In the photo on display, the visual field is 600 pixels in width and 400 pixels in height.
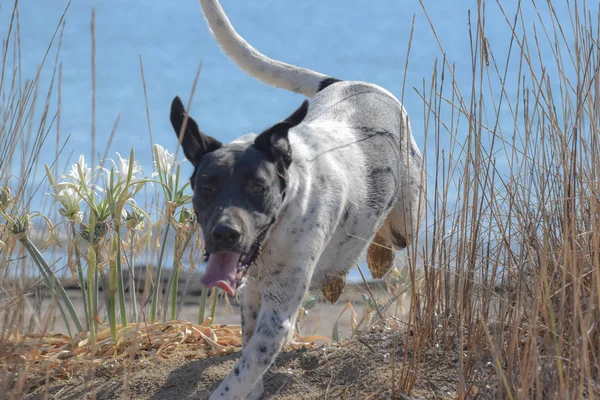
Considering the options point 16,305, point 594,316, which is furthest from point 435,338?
point 16,305

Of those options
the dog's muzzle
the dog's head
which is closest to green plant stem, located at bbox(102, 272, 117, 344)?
the dog's head

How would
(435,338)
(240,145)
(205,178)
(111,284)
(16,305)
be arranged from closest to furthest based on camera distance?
(16,305)
(205,178)
(240,145)
(435,338)
(111,284)

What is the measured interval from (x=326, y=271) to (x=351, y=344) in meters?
0.41

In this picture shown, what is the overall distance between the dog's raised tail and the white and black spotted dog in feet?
0.33

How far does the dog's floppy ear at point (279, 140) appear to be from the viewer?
3238mm

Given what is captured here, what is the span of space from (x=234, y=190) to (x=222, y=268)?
31cm

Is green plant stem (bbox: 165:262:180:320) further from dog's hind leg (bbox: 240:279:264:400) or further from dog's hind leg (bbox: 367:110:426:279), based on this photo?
dog's hind leg (bbox: 367:110:426:279)

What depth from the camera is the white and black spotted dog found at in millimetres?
3021

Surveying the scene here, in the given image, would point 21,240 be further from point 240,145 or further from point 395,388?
point 395,388

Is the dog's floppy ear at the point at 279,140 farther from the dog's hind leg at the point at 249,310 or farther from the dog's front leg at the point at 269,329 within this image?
the dog's hind leg at the point at 249,310

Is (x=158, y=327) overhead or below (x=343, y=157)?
below

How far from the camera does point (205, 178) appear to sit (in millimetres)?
3090

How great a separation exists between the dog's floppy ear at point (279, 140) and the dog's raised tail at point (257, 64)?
165 centimetres

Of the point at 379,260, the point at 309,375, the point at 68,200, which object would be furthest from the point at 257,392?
the point at 379,260
